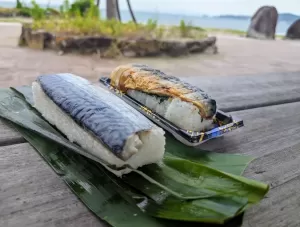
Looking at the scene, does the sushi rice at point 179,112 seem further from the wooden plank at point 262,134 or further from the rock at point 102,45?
the rock at point 102,45

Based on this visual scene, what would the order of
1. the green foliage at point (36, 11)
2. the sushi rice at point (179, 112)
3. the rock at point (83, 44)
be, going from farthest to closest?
the green foliage at point (36, 11)
the rock at point (83, 44)
the sushi rice at point (179, 112)

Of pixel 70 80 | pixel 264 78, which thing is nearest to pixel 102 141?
pixel 70 80

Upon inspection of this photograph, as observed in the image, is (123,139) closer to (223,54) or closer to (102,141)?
(102,141)

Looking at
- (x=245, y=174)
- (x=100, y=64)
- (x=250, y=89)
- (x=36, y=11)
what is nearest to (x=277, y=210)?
(x=245, y=174)

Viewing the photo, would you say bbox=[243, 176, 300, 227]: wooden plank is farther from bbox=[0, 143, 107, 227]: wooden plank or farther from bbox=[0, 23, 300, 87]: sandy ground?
bbox=[0, 23, 300, 87]: sandy ground

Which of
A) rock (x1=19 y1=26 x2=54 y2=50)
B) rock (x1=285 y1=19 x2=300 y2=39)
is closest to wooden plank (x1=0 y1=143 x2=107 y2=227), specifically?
rock (x1=19 y1=26 x2=54 y2=50)

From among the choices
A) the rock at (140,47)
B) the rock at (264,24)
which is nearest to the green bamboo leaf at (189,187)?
the rock at (140,47)

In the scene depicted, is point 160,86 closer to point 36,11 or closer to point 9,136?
point 9,136
